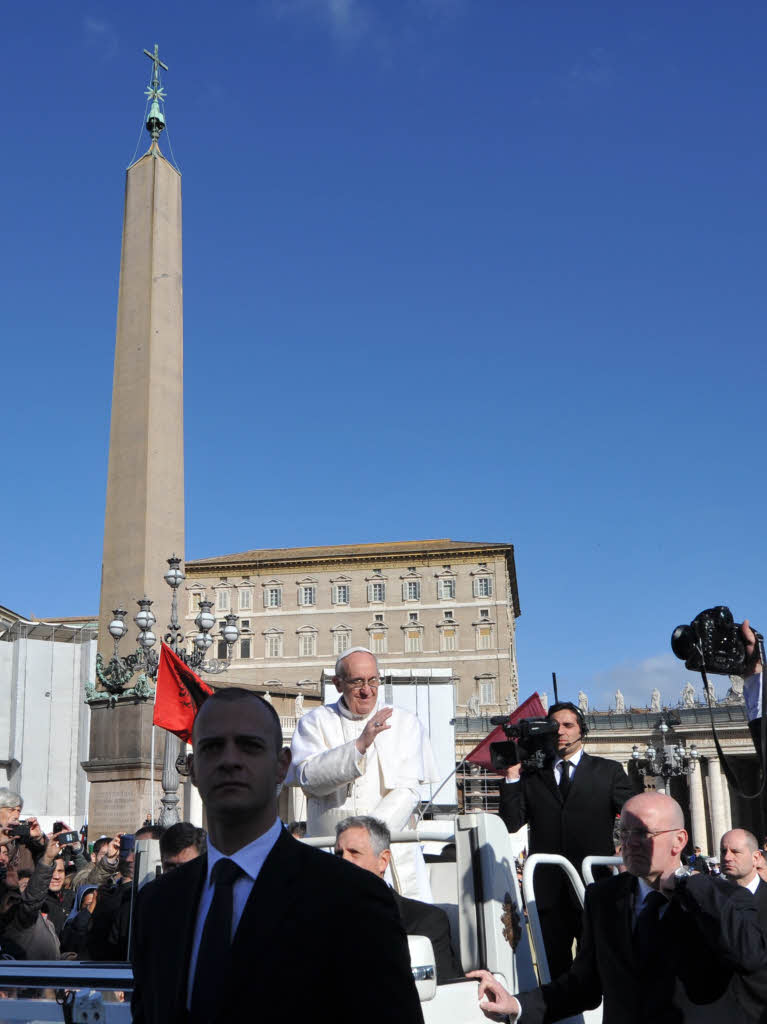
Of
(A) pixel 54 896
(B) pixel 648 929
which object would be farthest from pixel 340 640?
(B) pixel 648 929

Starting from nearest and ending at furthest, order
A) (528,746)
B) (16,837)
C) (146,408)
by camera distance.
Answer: (528,746) < (16,837) < (146,408)

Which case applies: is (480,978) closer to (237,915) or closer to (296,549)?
(237,915)

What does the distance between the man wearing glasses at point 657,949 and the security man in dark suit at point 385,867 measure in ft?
2.00

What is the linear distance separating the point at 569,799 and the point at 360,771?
1.46 m

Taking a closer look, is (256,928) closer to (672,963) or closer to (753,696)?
(672,963)

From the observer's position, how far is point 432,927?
4188 millimetres

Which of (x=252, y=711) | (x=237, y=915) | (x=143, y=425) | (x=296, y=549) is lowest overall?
(x=237, y=915)

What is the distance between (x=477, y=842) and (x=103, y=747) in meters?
20.0

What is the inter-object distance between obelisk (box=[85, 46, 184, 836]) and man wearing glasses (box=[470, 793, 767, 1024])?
756 inches

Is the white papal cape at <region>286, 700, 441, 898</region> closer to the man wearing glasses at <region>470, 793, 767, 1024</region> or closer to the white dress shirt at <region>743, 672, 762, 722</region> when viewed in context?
the man wearing glasses at <region>470, 793, 767, 1024</region>

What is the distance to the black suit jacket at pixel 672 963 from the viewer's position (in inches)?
133

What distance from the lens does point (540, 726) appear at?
5312 mm

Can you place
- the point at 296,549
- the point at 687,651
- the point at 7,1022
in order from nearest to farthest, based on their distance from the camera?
1. the point at 7,1022
2. the point at 687,651
3. the point at 296,549

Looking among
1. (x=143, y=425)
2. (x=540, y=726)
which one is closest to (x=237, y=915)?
(x=540, y=726)
